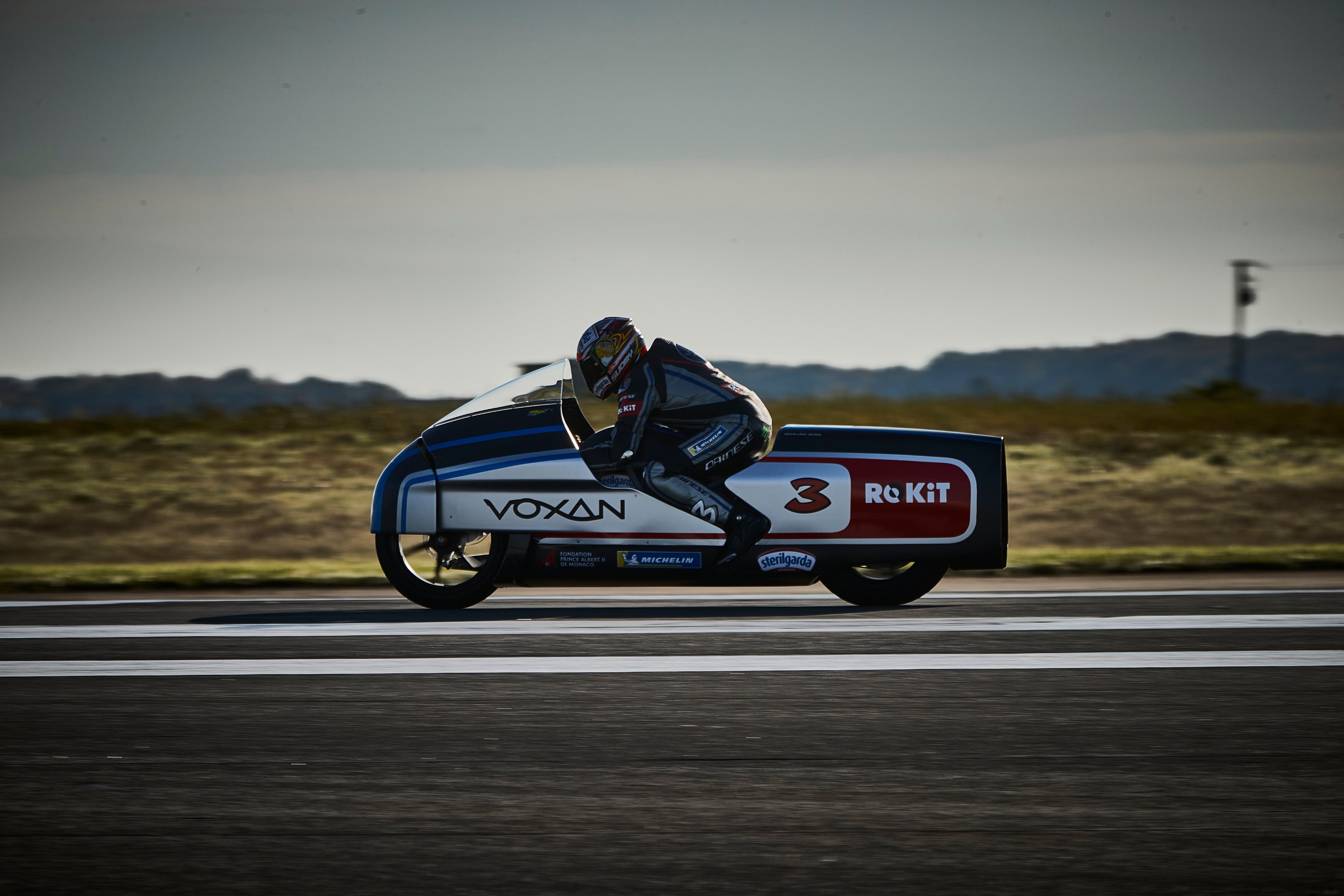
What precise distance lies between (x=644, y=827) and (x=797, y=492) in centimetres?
475

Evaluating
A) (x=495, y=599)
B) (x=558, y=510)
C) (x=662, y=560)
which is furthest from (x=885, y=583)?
(x=495, y=599)

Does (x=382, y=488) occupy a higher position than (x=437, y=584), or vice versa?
(x=382, y=488)

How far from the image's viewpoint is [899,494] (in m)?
8.13

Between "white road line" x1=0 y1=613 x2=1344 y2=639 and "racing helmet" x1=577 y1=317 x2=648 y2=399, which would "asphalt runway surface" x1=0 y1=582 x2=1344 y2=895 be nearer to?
"white road line" x1=0 y1=613 x2=1344 y2=639

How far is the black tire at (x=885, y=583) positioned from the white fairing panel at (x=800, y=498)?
0.43 metres

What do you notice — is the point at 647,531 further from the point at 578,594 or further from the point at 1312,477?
the point at 1312,477

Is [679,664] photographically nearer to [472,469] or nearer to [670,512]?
[670,512]

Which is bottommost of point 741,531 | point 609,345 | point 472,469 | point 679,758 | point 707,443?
point 679,758

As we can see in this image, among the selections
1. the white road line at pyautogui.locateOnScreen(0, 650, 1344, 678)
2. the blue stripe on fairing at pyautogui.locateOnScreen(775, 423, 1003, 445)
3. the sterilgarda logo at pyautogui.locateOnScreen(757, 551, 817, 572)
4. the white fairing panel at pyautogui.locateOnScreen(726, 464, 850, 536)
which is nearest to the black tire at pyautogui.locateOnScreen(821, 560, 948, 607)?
the sterilgarda logo at pyautogui.locateOnScreen(757, 551, 817, 572)

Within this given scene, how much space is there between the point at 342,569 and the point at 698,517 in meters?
4.84

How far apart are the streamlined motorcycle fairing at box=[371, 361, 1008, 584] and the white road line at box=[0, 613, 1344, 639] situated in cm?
62

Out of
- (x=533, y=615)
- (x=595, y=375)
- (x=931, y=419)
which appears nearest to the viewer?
(x=533, y=615)

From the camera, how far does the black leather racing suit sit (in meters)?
8.05

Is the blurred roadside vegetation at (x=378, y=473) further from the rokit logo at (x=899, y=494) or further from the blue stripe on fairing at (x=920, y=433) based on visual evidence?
the rokit logo at (x=899, y=494)
